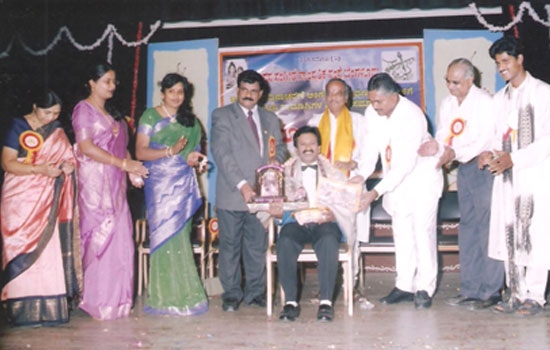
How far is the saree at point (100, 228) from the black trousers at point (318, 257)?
3.50 feet

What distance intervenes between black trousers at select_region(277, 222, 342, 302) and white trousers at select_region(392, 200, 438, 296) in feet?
1.76

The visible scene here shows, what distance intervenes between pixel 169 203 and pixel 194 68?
7.33 feet

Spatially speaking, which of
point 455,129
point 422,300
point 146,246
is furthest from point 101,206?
point 455,129

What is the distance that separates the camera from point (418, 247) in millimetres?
4348

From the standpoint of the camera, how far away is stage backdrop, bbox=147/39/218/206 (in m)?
6.11

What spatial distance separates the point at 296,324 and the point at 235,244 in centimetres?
80

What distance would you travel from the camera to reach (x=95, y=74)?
4.16 m

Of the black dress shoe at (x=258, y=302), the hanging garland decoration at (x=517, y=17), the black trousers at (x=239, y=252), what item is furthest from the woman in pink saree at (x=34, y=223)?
the hanging garland decoration at (x=517, y=17)

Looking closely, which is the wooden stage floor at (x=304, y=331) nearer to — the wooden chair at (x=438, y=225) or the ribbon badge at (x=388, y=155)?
the wooden chair at (x=438, y=225)

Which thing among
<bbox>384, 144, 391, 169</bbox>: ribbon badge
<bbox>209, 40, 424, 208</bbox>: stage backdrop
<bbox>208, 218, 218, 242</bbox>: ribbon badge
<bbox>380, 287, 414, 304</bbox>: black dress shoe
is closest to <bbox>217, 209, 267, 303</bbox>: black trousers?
<bbox>208, 218, 218, 242</bbox>: ribbon badge

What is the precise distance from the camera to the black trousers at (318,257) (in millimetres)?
4059

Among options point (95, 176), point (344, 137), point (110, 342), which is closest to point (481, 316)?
point (344, 137)

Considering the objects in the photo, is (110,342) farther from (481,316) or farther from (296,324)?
(481,316)

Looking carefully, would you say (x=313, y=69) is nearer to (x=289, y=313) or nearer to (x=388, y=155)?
(x=388, y=155)
